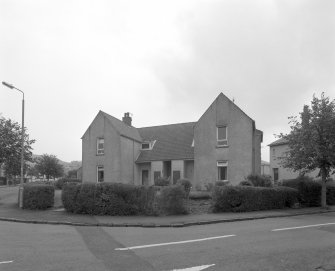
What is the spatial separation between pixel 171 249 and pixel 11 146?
2097 centimetres

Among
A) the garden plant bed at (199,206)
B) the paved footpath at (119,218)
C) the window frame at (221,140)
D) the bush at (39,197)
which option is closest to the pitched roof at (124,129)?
the window frame at (221,140)

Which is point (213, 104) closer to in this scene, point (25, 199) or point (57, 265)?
point (25, 199)

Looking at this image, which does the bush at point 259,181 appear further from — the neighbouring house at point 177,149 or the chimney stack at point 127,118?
the chimney stack at point 127,118

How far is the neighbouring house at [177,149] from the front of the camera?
33031 mm

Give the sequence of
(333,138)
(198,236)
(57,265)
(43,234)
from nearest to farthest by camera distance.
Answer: (57,265) → (198,236) → (43,234) → (333,138)

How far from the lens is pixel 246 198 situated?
920 inches

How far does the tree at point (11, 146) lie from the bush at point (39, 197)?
16.3 ft

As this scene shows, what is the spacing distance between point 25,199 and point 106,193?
5.99 metres

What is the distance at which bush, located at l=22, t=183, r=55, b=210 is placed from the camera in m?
24.5

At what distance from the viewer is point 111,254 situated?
34.0 feet

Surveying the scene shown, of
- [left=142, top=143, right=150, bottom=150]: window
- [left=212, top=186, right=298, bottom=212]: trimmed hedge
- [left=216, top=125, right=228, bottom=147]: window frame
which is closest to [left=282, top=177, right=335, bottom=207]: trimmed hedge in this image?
[left=212, top=186, right=298, bottom=212]: trimmed hedge

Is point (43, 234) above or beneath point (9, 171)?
beneath

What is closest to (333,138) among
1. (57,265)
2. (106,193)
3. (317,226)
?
(317,226)

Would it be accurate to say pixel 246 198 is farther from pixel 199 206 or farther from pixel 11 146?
pixel 11 146
